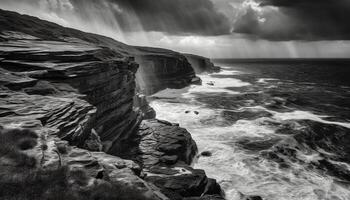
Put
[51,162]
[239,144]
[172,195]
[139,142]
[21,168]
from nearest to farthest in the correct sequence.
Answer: [21,168], [51,162], [172,195], [139,142], [239,144]

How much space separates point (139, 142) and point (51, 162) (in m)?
17.5

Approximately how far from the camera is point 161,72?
280 ft

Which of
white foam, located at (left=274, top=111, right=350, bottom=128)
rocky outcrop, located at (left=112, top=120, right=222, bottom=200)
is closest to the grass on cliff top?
rocky outcrop, located at (left=112, top=120, right=222, bottom=200)

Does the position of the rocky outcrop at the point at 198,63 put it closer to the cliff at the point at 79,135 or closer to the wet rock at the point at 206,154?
the cliff at the point at 79,135

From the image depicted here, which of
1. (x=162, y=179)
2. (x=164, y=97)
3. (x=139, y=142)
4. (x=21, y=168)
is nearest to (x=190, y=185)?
(x=162, y=179)

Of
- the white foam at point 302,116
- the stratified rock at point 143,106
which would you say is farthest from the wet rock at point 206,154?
the white foam at point 302,116

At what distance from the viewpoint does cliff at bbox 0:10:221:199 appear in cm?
1080

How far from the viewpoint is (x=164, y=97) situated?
66500 millimetres

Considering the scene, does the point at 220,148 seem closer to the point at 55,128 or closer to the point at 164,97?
the point at 55,128

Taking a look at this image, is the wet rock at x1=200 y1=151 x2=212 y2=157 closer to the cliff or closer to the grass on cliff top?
the cliff

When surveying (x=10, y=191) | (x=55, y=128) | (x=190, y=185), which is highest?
(x=55, y=128)

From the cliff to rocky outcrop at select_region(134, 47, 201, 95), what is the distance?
39.1m

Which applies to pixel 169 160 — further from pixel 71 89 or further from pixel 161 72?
pixel 161 72

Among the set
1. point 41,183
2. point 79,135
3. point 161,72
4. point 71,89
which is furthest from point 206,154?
point 161,72
